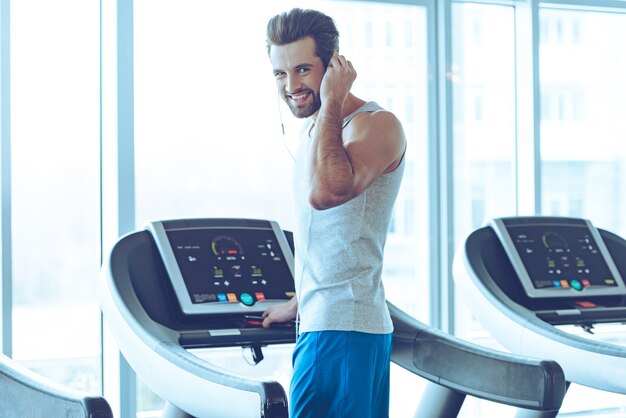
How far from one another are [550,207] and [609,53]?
835mm

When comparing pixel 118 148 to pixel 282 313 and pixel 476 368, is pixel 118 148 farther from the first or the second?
pixel 476 368

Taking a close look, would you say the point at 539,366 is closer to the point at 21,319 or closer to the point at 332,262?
the point at 332,262

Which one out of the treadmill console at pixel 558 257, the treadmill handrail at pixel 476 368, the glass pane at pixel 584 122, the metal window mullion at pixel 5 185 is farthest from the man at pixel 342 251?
the glass pane at pixel 584 122

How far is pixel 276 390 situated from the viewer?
167cm

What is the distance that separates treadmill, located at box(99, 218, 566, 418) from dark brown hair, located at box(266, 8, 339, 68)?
714mm

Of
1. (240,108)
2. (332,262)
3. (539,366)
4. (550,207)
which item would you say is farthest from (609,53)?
(332,262)

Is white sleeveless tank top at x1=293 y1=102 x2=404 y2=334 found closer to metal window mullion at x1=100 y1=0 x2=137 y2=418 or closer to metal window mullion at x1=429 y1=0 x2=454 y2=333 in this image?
metal window mullion at x1=100 y1=0 x2=137 y2=418

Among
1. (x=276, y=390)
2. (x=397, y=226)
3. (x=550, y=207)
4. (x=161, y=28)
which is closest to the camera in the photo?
(x=276, y=390)

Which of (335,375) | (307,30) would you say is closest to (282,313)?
(335,375)

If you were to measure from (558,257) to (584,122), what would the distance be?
1336 millimetres

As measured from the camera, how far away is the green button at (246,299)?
7.79 ft

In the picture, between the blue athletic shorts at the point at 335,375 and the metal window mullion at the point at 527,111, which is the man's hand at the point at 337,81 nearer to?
the blue athletic shorts at the point at 335,375

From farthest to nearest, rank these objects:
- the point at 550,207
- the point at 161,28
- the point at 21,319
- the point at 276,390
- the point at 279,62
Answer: the point at 550,207 → the point at 161,28 → the point at 21,319 → the point at 279,62 → the point at 276,390

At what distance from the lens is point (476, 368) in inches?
86.5
